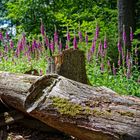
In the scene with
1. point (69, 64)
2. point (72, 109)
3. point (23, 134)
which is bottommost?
point (23, 134)

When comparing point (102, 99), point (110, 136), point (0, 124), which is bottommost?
point (0, 124)

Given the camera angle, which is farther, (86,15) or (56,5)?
(56,5)

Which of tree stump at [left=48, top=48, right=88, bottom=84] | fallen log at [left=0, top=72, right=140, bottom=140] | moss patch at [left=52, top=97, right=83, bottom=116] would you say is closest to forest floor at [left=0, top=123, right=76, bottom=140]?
fallen log at [left=0, top=72, right=140, bottom=140]

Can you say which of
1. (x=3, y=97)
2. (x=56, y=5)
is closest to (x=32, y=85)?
(x=3, y=97)

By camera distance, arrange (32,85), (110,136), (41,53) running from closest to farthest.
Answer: (110,136) < (32,85) < (41,53)

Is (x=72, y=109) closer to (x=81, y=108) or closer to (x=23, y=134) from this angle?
(x=81, y=108)

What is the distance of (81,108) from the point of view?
11.2 ft

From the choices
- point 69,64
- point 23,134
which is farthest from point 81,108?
point 69,64

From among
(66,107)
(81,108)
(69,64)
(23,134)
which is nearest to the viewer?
(81,108)

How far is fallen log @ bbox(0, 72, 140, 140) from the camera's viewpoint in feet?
10.3

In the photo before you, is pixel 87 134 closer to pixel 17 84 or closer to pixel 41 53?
pixel 17 84

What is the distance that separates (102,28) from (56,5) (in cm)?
597

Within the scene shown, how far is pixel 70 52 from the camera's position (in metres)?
4.76

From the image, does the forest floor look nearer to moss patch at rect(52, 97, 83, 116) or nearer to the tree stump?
moss patch at rect(52, 97, 83, 116)
